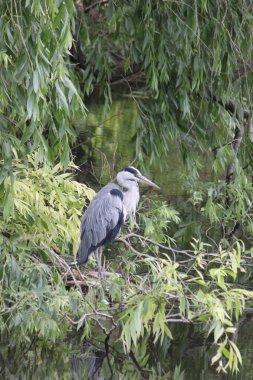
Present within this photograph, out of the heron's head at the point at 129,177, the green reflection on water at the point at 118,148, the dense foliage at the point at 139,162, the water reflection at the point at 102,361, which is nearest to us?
the dense foliage at the point at 139,162

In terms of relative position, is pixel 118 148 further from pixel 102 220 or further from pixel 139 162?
pixel 102 220

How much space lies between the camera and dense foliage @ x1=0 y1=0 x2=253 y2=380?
15.9ft

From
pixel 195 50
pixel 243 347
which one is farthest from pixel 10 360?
pixel 195 50

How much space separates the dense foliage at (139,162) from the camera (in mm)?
4848

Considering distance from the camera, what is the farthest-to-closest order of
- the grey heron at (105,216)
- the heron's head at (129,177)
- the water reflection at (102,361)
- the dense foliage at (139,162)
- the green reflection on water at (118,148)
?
1. the green reflection on water at (118,148)
2. the heron's head at (129,177)
3. the grey heron at (105,216)
4. the water reflection at (102,361)
5. the dense foliage at (139,162)

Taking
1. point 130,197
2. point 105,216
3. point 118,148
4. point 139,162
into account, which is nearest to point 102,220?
point 105,216

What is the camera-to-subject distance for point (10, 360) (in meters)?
5.77

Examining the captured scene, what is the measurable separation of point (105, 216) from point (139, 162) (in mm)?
1012

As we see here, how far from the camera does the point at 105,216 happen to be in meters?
6.50

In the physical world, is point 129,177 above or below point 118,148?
above

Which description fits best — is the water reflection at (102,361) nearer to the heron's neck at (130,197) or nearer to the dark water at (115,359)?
the dark water at (115,359)

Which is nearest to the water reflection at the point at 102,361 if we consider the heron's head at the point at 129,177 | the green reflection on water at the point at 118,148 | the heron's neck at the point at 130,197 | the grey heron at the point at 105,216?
the grey heron at the point at 105,216

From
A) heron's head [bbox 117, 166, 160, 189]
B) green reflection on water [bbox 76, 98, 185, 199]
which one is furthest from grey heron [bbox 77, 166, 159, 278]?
green reflection on water [bbox 76, 98, 185, 199]

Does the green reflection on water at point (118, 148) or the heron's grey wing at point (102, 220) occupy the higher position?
the heron's grey wing at point (102, 220)
